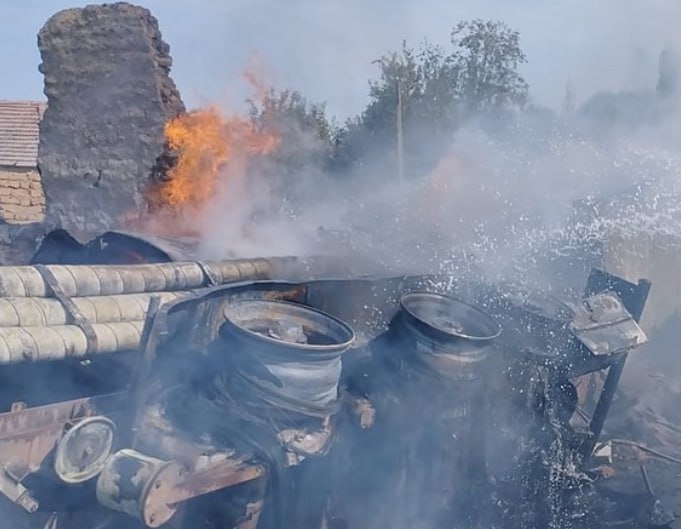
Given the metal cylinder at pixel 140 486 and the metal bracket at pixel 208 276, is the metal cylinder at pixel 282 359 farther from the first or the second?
the metal bracket at pixel 208 276

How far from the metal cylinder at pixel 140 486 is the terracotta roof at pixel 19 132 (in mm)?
19615

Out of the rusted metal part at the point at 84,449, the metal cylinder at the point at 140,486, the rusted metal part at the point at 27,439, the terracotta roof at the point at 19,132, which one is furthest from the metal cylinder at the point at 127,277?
the terracotta roof at the point at 19,132

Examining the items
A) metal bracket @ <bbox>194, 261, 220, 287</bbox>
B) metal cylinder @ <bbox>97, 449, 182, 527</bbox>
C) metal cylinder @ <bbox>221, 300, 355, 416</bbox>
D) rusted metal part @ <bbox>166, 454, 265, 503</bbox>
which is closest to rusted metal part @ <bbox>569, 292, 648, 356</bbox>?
metal cylinder @ <bbox>221, 300, 355, 416</bbox>

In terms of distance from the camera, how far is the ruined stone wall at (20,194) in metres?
20.9

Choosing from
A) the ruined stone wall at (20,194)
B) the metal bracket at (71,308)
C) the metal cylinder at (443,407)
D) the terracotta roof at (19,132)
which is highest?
the metal bracket at (71,308)

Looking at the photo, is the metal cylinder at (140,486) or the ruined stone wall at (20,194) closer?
the metal cylinder at (140,486)

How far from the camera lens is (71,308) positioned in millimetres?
5617

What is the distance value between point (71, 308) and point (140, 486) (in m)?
1.69

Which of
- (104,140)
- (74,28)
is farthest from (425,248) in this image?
(74,28)

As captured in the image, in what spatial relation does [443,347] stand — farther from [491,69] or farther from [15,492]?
[491,69]

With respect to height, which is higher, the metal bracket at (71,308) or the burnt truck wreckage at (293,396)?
the metal bracket at (71,308)

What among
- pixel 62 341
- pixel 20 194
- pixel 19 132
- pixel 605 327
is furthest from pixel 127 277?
pixel 19 132

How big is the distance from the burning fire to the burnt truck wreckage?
128 inches

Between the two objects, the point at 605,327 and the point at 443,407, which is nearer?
the point at 443,407
